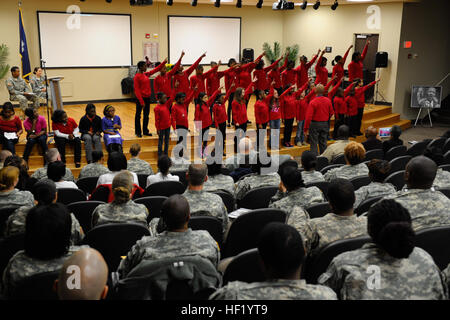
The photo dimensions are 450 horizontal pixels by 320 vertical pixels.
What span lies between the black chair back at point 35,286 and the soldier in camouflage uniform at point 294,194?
1967 mm

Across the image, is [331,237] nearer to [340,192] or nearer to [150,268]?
[340,192]

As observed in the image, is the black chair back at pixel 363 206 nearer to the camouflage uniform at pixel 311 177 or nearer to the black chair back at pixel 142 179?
the camouflage uniform at pixel 311 177

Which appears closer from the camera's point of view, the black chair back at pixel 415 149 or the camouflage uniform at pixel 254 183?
the camouflage uniform at pixel 254 183

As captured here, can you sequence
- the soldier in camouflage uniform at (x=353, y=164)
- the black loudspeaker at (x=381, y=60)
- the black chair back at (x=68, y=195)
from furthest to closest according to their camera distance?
the black loudspeaker at (x=381, y=60), the soldier in camouflage uniform at (x=353, y=164), the black chair back at (x=68, y=195)

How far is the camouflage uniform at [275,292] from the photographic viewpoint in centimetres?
193

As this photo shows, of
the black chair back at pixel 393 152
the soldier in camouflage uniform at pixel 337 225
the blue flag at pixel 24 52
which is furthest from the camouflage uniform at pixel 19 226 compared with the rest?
the blue flag at pixel 24 52

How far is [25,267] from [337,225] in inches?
75.2

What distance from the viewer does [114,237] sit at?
10.9 ft

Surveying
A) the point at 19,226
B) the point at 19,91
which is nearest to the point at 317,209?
the point at 19,226

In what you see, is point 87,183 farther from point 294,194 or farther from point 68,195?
point 294,194

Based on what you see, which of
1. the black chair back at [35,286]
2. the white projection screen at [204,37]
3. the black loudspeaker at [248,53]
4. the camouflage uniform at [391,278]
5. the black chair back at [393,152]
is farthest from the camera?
the black loudspeaker at [248,53]

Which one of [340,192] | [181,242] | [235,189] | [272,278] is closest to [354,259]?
[272,278]

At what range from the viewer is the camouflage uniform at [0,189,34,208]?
4.00 metres

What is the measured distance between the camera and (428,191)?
347cm
